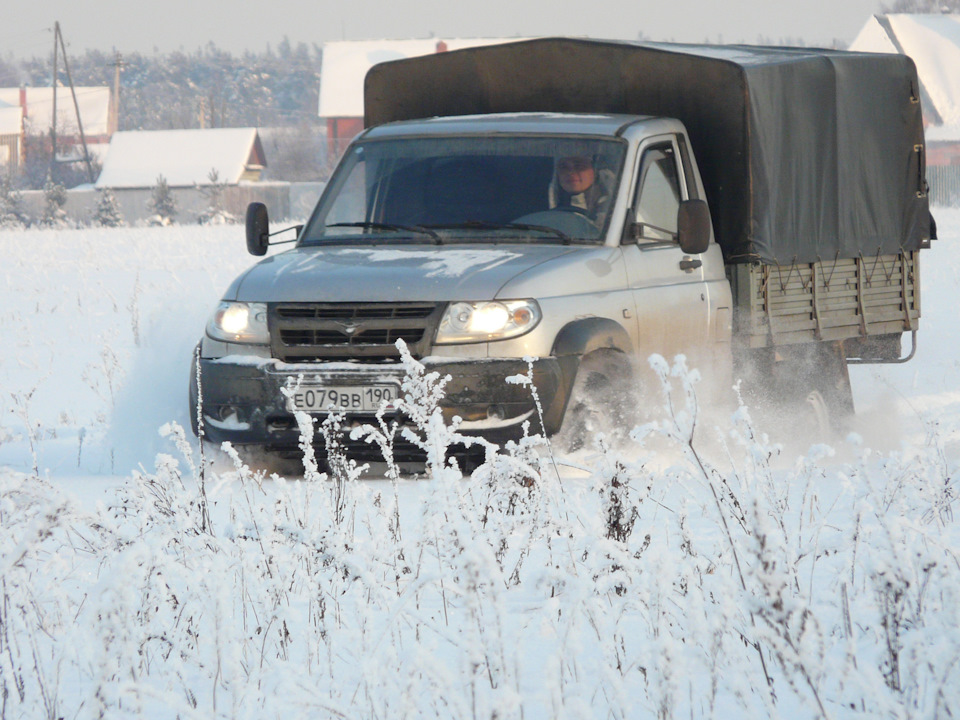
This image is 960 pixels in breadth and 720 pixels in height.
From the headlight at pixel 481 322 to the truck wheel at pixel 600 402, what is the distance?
450 millimetres

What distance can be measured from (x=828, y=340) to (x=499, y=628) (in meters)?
6.68

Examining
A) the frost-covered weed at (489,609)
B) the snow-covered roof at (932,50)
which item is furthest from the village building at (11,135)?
the frost-covered weed at (489,609)

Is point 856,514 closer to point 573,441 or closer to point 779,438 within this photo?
point 573,441

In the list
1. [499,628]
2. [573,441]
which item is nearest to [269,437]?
[573,441]

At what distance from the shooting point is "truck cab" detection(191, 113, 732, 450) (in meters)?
6.64

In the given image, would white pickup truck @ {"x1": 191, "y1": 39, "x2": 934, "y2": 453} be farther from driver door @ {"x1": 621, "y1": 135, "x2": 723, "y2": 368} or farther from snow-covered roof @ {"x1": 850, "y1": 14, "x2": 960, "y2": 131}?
snow-covered roof @ {"x1": 850, "y1": 14, "x2": 960, "y2": 131}

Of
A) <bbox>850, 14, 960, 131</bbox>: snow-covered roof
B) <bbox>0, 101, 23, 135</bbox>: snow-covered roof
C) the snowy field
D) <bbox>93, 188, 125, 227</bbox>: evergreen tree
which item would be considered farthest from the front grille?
<bbox>0, 101, 23, 135</bbox>: snow-covered roof

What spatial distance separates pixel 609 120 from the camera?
805cm

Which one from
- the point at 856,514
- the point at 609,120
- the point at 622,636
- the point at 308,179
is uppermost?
the point at 609,120

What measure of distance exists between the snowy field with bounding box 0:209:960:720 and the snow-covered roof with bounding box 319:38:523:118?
96524 millimetres

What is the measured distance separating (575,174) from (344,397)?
6.67 feet

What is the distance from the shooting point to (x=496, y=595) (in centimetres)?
293

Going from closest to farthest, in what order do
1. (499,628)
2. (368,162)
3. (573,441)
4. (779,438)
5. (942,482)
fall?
(499,628) → (942,482) → (573,441) → (368,162) → (779,438)

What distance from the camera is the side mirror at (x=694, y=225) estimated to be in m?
7.51
